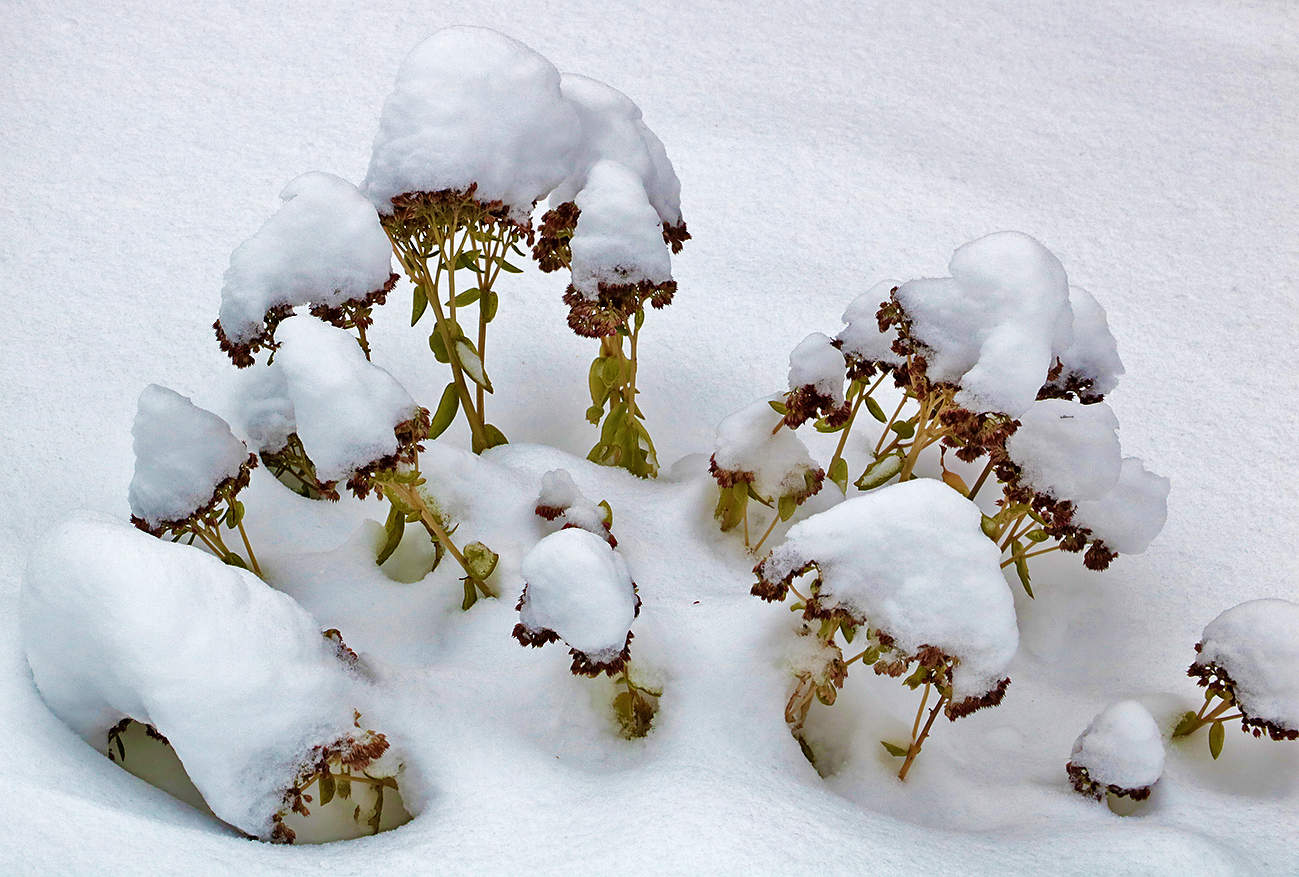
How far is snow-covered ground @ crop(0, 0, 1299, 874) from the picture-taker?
Result: 3.18 ft

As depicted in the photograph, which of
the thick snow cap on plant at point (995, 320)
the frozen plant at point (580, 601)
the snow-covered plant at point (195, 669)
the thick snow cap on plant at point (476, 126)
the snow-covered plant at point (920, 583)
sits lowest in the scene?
the snow-covered plant at point (195, 669)

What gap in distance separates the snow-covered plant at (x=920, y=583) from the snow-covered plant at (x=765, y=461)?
0.90ft

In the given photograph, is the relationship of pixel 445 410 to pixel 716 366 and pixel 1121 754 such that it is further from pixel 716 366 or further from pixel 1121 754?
pixel 1121 754

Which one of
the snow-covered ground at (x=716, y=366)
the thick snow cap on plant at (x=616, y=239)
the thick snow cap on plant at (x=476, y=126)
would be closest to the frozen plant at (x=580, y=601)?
the snow-covered ground at (x=716, y=366)

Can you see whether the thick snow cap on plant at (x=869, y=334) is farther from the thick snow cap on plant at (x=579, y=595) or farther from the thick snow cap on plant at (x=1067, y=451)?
the thick snow cap on plant at (x=579, y=595)

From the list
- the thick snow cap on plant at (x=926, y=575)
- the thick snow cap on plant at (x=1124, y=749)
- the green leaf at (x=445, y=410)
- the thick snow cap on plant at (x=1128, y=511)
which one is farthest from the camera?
the green leaf at (x=445, y=410)

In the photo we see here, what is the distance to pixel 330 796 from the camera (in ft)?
3.26

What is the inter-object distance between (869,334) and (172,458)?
73cm

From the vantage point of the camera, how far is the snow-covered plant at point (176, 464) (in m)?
1.07

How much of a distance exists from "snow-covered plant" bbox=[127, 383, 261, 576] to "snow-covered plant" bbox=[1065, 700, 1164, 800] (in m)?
0.88

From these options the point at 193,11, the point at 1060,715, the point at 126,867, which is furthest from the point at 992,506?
the point at 193,11

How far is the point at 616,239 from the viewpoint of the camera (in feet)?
3.59

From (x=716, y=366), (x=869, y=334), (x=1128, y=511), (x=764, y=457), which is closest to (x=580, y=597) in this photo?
(x=764, y=457)

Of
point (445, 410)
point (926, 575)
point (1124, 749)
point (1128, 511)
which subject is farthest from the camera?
point (445, 410)
